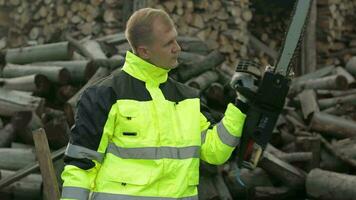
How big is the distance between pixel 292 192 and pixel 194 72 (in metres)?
2.25

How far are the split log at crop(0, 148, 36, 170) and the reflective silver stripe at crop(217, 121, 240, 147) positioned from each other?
3.27m

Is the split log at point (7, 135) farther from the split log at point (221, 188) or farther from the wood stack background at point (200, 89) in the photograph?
the split log at point (221, 188)

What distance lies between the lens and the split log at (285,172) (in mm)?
5559

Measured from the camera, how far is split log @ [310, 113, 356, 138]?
6.55 m

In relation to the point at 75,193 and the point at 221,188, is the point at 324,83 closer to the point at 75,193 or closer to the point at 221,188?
the point at 221,188

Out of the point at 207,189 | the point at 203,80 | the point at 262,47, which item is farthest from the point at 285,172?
the point at 262,47

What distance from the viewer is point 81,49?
816 cm

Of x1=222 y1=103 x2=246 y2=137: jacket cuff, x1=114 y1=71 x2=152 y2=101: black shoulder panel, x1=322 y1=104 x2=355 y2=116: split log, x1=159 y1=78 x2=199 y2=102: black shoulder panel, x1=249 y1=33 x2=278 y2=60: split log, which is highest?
x1=114 y1=71 x2=152 y2=101: black shoulder panel

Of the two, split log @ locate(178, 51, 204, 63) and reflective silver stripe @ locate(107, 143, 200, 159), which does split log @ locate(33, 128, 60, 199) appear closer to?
reflective silver stripe @ locate(107, 143, 200, 159)

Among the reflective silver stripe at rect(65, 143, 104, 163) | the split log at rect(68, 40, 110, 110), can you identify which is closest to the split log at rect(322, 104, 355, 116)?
the split log at rect(68, 40, 110, 110)

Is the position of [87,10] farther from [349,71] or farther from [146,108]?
[146,108]

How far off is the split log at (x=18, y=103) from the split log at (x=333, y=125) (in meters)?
3.27

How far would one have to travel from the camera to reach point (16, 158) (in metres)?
5.64

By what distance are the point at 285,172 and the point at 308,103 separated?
95.0 inches
